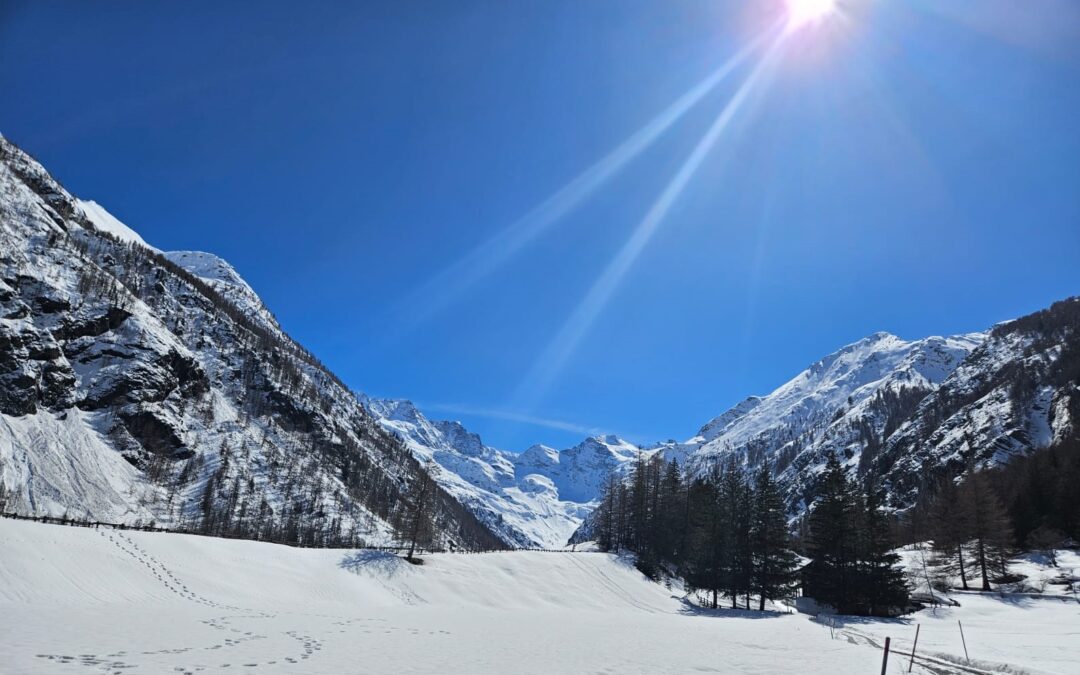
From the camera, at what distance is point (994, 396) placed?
173500 millimetres

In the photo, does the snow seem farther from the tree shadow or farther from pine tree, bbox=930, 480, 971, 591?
pine tree, bbox=930, 480, 971, 591

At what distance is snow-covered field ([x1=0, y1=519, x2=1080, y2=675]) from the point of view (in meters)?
17.1

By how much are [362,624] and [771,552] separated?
44.7 m

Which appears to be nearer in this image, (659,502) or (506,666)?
(506,666)

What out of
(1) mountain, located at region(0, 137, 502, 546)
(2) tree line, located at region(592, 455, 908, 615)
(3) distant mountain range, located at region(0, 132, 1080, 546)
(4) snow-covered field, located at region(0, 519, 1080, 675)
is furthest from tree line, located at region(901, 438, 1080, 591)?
(1) mountain, located at region(0, 137, 502, 546)

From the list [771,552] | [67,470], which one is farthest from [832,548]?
[67,470]

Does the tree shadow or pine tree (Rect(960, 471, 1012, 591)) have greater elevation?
pine tree (Rect(960, 471, 1012, 591))

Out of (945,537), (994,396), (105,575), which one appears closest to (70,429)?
(105,575)

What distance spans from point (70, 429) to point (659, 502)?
128 meters

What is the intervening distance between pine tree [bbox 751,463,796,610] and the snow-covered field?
278 inches

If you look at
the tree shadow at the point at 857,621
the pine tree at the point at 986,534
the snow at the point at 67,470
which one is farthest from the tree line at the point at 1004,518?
the snow at the point at 67,470

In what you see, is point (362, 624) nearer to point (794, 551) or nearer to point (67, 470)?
point (794, 551)

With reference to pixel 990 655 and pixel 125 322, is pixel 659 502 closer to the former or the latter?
pixel 990 655

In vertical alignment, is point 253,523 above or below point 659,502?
below
